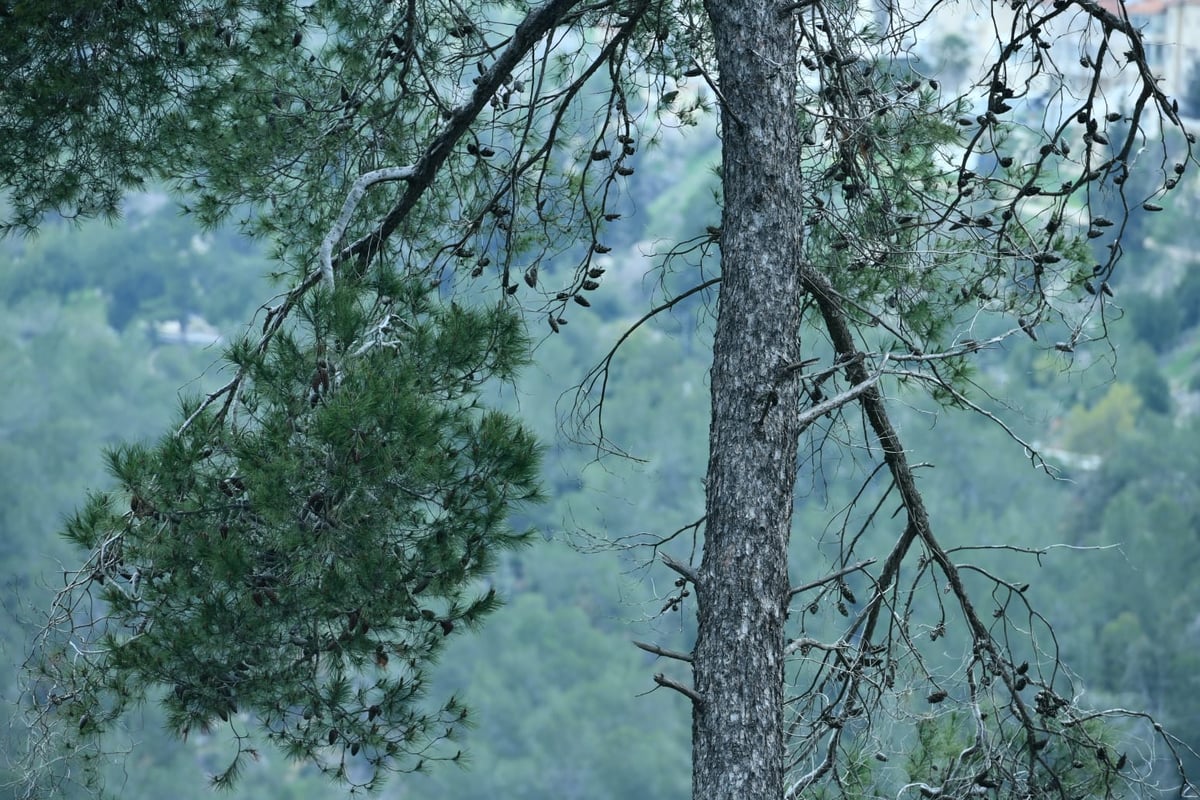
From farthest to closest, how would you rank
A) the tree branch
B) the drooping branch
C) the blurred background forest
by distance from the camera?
the blurred background forest, the drooping branch, the tree branch

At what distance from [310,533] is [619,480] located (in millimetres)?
35100

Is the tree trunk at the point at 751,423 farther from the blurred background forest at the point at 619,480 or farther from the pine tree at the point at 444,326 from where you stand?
the blurred background forest at the point at 619,480

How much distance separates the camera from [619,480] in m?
37.6

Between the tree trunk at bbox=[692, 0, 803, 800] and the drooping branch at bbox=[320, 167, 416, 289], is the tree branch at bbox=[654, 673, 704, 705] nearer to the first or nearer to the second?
the tree trunk at bbox=[692, 0, 803, 800]

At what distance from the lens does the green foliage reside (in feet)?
8.41

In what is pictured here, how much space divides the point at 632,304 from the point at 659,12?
44.2 meters

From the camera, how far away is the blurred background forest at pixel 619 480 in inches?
1246

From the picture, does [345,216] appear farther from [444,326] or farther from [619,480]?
[619,480]

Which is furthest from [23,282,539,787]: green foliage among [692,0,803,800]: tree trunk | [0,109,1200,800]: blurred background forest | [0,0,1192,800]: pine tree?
[0,109,1200,800]: blurred background forest

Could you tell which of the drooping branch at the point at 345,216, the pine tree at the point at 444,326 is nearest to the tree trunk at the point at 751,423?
the pine tree at the point at 444,326

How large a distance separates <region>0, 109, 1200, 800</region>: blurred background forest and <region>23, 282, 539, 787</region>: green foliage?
2194 centimetres

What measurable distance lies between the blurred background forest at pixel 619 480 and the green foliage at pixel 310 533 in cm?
2194

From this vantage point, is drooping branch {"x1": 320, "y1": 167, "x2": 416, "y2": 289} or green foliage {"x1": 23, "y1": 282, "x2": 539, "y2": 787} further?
drooping branch {"x1": 320, "y1": 167, "x2": 416, "y2": 289}

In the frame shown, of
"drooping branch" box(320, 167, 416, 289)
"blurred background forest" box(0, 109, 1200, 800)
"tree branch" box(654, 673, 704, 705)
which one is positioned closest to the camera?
"tree branch" box(654, 673, 704, 705)
